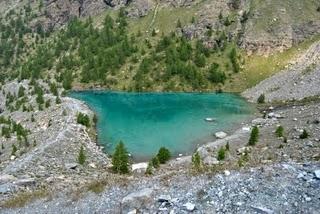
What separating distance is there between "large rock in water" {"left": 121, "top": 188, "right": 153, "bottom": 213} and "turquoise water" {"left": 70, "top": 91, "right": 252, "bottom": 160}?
2885 centimetres

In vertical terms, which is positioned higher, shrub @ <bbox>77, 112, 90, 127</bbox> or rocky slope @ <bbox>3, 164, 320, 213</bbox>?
rocky slope @ <bbox>3, 164, 320, 213</bbox>

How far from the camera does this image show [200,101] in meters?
105

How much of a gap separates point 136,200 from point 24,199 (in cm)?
1173

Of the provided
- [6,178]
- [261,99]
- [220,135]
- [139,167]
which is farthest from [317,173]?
[261,99]

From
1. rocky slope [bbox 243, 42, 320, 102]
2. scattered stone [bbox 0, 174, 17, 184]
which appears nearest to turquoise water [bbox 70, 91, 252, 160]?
rocky slope [bbox 243, 42, 320, 102]

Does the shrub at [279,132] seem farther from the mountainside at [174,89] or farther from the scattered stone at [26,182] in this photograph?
the scattered stone at [26,182]

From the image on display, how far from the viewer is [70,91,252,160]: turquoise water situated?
68775 millimetres

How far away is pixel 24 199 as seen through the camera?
38844 millimetres

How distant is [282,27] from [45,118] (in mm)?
80311

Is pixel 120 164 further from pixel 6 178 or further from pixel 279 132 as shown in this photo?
pixel 279 132

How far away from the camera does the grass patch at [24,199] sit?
125 feet

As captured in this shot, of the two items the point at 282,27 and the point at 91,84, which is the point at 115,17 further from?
the point at 282,27

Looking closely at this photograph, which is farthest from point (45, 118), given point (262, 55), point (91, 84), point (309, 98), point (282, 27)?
point (282, 27)

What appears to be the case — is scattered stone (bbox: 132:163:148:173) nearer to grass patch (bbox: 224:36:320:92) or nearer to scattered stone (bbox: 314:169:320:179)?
scattered stone (bbox: 314:169:320:179)
